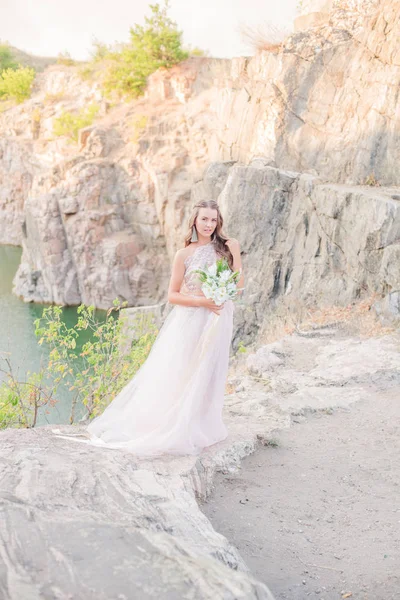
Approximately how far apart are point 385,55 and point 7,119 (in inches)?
1291

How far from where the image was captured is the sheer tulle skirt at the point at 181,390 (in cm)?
454

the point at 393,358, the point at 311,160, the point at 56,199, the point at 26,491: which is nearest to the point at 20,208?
the point at 56,199

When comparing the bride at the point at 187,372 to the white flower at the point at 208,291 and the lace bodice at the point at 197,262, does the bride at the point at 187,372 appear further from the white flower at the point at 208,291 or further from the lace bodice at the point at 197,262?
the white flower at the point at 208,291

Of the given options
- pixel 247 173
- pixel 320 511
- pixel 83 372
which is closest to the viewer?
pixel 320 511

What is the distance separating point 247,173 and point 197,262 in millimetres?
12034

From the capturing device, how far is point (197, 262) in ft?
16.1

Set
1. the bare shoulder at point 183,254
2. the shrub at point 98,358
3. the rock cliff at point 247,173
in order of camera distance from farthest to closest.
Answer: the rock cliff at point 247,173, the shrub at point 98,358, the bare shoulder at point 183,254

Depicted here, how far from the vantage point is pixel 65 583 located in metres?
2.11

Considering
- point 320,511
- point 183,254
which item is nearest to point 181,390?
point 183,254

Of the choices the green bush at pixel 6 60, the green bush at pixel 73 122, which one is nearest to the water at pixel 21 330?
the green bush at pixel 73 122

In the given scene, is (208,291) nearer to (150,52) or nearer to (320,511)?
(320,511)

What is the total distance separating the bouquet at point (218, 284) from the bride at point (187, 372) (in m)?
0.14

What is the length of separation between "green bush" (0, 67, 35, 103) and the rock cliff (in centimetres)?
344

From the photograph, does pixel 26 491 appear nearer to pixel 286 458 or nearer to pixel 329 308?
pixel 286 458
